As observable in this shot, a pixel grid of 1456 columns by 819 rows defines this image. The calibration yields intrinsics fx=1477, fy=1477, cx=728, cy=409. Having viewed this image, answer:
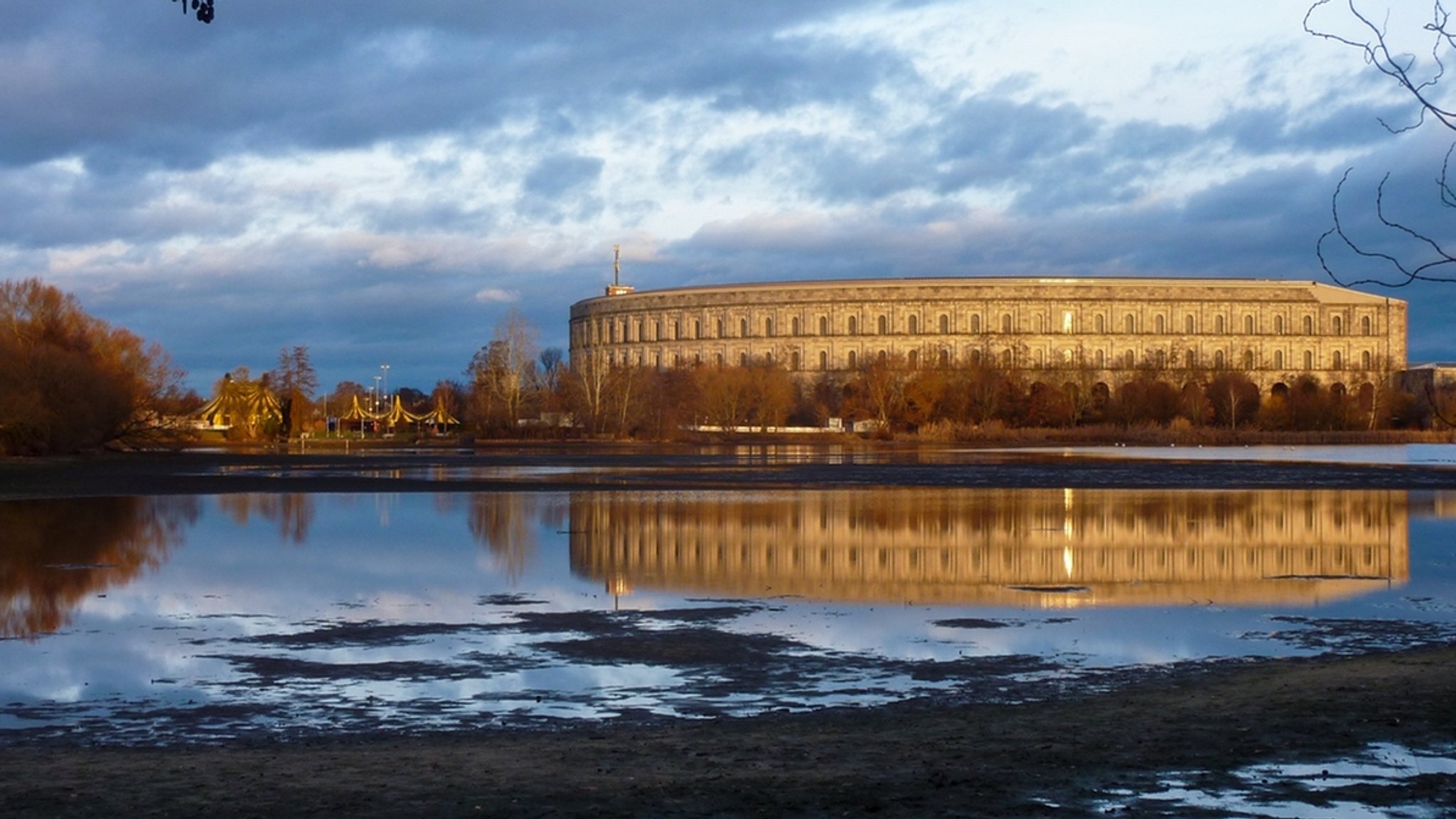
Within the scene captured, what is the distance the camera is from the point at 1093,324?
5497 inches

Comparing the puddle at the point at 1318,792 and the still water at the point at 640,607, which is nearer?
the puddle at the point at 1318,792

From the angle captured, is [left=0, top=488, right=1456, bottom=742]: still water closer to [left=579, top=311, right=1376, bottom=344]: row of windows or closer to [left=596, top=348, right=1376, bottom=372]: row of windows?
[left=596, top=348, right=1376, bottom=372]: row of windows

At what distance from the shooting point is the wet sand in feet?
23.0

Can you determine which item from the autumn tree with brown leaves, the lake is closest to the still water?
the lake

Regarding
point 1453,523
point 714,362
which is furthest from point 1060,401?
point 1453,523

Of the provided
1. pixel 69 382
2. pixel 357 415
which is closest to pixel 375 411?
pixel 357 415

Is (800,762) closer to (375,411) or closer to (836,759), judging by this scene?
(836,759)

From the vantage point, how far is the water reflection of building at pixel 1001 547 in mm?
17312

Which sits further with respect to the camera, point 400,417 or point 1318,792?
point 400,417

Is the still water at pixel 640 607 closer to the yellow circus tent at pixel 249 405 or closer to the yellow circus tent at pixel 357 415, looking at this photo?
the yellow circus tent at pixel 249 405

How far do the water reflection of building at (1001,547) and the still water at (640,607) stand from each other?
105 mm

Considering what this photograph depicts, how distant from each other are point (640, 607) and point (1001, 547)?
26.6 ft

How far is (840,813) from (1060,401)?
103 m

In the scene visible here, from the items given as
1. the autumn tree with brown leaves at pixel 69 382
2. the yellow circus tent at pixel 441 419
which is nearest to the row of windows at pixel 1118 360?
the yellow circus tent at pixel 441 419
